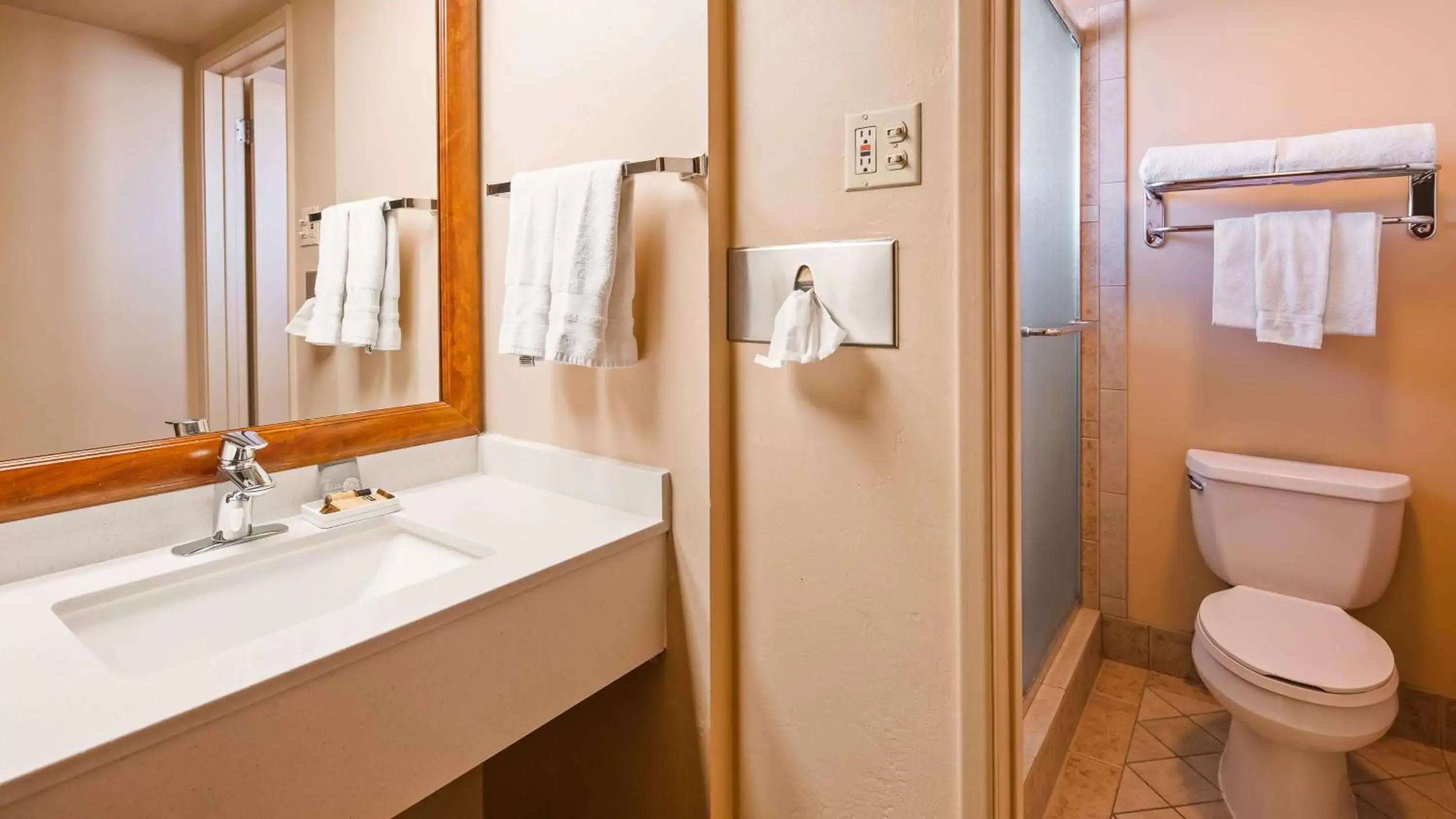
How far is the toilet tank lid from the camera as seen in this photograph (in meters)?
1.68

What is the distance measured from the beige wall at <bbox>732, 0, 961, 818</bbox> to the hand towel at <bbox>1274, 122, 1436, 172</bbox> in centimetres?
139

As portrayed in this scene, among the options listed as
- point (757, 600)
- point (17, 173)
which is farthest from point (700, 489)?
point (17, 173)

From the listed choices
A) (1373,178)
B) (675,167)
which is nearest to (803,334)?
(675,167)

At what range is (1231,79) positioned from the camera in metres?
1.92

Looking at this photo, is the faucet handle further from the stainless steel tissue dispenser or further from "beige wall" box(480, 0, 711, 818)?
the stainless steel tissue dispenser

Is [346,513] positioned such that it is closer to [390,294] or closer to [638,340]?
[390,294]

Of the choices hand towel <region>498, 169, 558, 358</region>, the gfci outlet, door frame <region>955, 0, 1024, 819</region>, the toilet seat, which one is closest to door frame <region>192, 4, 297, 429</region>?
hand towel <region>498, 169, 558, 358</region>

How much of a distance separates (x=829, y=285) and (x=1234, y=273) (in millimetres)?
1472

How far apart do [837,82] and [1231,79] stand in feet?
5.28

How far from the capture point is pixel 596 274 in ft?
3.63

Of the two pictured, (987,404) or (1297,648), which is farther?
(1297,648)

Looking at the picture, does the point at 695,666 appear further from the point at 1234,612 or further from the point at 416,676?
the point at 1234,612

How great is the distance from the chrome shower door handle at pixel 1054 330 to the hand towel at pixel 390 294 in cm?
119

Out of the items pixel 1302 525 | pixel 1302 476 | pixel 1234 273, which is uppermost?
pixel 1234 273
